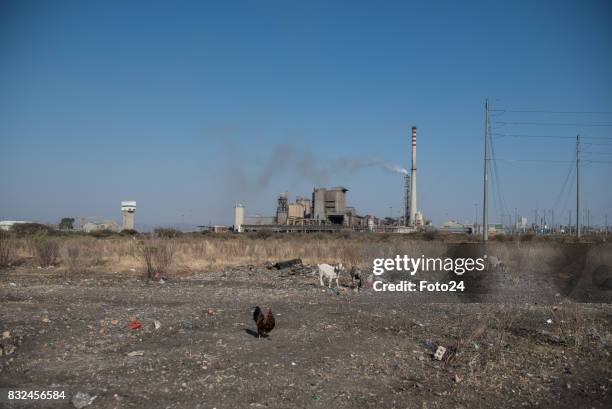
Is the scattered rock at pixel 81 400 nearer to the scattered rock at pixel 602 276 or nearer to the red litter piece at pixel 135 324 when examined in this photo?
the red litter piece at pixel 135 324

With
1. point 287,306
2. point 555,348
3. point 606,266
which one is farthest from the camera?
point 606,266

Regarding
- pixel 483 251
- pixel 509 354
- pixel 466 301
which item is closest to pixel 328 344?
pixel 509 354

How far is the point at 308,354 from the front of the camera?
7691 mm

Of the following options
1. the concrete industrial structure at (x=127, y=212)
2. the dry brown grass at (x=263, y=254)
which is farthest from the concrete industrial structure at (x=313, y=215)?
the dry brown grass at (x=263, y=254)

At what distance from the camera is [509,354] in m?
7.95

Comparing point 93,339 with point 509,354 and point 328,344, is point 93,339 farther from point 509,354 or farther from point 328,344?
point 509,354

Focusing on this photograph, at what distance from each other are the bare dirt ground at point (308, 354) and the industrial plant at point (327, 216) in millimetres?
60179

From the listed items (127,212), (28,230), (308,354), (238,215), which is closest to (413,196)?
(238,215)

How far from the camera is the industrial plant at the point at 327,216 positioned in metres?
74.5

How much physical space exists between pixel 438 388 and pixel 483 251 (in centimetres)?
1569

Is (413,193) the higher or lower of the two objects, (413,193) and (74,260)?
the higher

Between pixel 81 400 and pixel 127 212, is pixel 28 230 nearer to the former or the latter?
pixel 127 212

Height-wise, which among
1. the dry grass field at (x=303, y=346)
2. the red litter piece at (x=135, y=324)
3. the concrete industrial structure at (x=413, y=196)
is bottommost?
the dry grass field at (x=303, y=346)

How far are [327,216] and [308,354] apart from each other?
2788 inches
